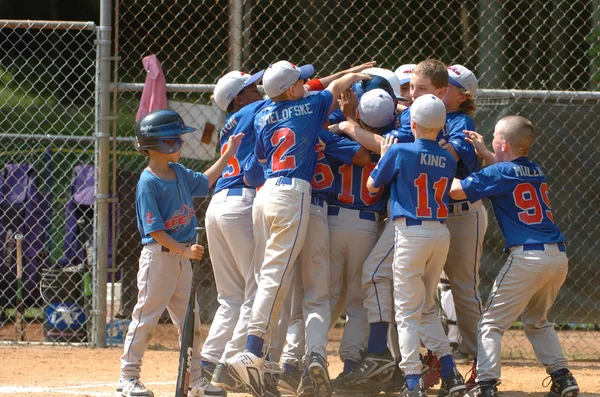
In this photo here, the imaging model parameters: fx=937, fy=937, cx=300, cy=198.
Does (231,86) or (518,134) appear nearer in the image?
(518,134)

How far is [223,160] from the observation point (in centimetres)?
550

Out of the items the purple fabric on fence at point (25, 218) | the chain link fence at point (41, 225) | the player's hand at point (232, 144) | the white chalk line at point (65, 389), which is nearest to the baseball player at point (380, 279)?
the player's hand at point (232, 144)

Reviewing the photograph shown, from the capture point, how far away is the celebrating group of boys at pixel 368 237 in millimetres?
5035

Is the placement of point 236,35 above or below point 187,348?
above

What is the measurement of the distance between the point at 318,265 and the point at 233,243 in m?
0.58

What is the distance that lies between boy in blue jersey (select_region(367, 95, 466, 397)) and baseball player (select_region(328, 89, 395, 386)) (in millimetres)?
377

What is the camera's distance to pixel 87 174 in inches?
336

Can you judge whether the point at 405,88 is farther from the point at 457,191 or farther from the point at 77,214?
the point at 77,214

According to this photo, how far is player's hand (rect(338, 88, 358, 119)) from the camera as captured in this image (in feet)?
18.3

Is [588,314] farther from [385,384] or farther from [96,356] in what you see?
[96,356]

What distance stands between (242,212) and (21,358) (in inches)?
94.0

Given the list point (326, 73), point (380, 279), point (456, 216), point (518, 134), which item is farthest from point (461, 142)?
point (326, 73)

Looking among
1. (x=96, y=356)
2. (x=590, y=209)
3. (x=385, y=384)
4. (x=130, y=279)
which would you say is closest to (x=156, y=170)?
(x=385, y=384)

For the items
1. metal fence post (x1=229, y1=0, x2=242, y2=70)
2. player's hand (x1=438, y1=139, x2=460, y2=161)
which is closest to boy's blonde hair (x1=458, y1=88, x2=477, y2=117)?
player's hand (x1=438, y1=139, x2=460, y2=161)
